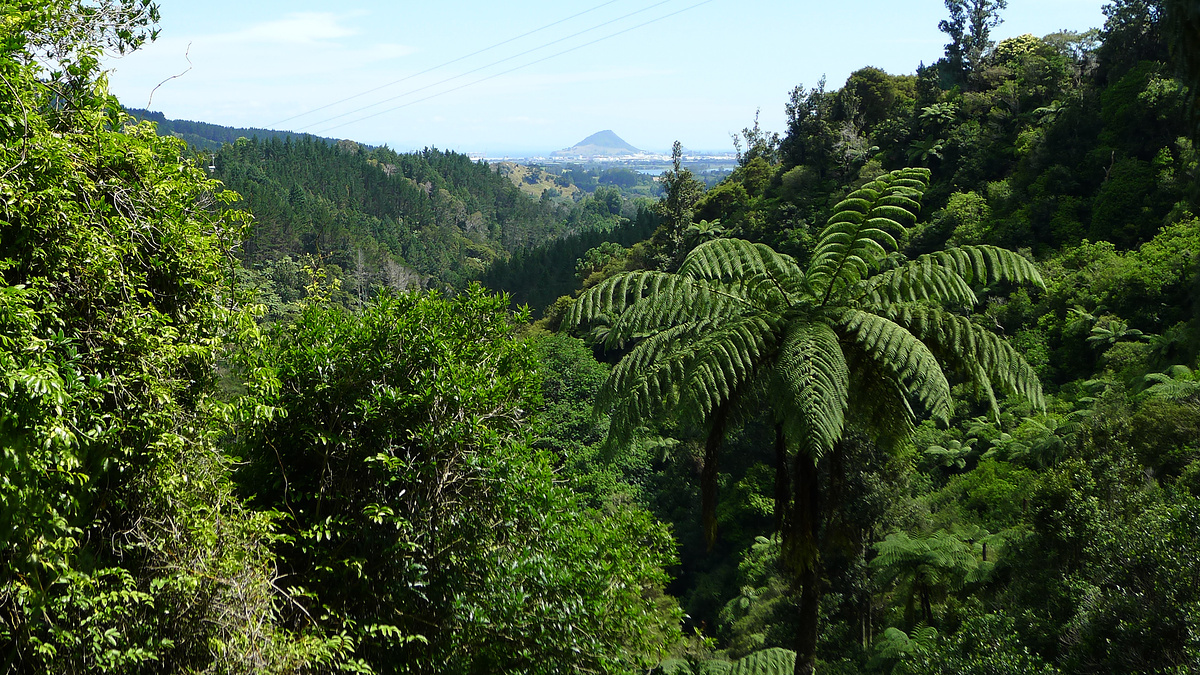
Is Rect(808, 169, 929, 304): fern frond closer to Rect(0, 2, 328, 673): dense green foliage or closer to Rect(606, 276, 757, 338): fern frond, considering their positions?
Rect(606, 276, 757, 338): fern frond

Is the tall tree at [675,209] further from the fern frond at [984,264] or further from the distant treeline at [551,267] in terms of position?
the fern frond at [984,264]

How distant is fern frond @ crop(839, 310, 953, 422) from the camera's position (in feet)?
13.6

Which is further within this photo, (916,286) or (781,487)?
(916,286)

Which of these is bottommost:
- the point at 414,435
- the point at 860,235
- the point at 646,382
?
the point at 414,435

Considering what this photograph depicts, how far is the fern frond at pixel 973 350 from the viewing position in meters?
4.43

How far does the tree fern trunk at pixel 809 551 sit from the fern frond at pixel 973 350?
1.10 meters

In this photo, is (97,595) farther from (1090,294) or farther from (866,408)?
(1090,294)

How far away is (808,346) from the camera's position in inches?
165

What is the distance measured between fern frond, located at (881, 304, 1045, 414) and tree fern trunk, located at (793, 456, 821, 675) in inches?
43.1

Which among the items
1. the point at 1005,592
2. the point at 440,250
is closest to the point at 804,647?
the point at 1005,592

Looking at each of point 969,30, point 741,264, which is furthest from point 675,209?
point 741,264

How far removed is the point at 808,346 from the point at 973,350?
1065 millimetres

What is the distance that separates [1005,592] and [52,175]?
9517 millimetres

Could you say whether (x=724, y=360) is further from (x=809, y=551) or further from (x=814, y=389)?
(x=809, y=551)
